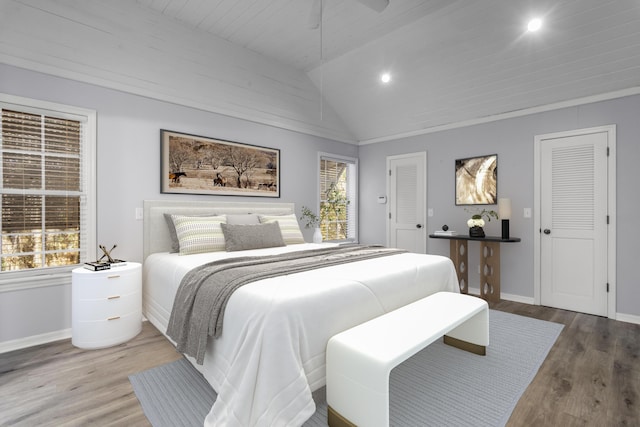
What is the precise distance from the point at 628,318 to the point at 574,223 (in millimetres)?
1075

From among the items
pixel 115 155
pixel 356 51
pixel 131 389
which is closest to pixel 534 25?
pixel 356 51

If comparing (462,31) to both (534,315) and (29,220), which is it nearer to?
(534,315)

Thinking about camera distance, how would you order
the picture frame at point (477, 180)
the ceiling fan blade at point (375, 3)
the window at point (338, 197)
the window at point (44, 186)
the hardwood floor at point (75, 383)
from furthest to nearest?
the window at point (338, 197) → the picture frame at point (477, 180) → the window at point (44, 186) → the ceiling fan blade at point (375, 3) → the hardwood floor at point (75, 383)

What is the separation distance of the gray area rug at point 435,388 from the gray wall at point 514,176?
4.85ft

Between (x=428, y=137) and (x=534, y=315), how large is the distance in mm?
2749

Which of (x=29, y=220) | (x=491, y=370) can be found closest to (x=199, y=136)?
(x=29, y=220)

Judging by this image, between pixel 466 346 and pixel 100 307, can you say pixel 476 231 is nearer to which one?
pixel 466 346

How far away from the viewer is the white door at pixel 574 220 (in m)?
3.49

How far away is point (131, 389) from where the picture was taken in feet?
6.65

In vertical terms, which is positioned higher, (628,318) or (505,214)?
(505,214)

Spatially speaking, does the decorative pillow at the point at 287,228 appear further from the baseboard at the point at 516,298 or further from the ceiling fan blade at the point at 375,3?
the baseboard at the point at 516,298

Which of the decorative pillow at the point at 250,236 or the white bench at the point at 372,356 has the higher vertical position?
the decorative pillow at the point at 250,236

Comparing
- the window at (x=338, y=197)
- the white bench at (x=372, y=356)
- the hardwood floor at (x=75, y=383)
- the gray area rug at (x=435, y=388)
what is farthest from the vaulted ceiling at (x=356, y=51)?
the gray area rug at (x=435, y=388)

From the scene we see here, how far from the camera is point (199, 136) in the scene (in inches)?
146
